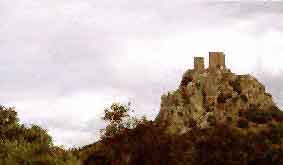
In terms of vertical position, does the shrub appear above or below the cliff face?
below

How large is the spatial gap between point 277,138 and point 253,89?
3473 cm

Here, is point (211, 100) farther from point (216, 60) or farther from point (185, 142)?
point (185, 142)

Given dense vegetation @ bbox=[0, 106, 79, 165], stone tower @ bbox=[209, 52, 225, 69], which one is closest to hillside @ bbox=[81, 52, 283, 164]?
stone tower @ bbox=[209, 52, 225, 69]

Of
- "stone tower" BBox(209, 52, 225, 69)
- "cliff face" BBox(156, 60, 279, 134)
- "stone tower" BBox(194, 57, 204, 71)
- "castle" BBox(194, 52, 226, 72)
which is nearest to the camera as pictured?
"cliff face" BBox(156, 60, 279, 134)

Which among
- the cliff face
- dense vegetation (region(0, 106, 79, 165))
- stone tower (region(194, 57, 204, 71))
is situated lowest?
dense vegetation (region(0, 106, 79, 165))

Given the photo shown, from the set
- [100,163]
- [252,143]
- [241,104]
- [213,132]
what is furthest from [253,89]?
[100,163]

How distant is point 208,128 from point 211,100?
52.5 feet

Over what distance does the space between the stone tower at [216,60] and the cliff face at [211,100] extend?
91 centimetres

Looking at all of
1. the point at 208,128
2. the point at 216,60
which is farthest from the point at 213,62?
the point at 208,128

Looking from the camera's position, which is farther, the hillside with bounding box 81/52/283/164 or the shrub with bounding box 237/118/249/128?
the shrub with bounding box 237/118/249/128

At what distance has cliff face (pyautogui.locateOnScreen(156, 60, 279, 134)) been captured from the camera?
15575 cm

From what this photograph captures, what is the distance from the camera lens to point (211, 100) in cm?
16275

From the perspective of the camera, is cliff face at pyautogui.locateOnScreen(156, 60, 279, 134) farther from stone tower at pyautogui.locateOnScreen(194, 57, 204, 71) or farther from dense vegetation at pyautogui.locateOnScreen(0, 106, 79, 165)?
dense vegetation at pyautogui.locateOnScreen(0, 106, 79, 165)

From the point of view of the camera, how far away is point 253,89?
163 meters
